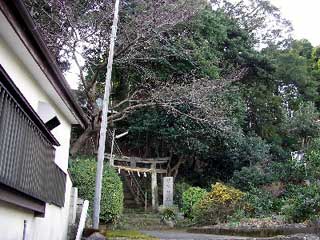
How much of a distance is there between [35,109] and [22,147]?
2.21 metres

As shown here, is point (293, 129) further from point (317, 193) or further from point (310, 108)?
point (317, 193)

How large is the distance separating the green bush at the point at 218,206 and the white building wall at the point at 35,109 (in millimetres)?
7672

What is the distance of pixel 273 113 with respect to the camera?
86.1ft

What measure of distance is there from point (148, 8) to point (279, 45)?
687 inches

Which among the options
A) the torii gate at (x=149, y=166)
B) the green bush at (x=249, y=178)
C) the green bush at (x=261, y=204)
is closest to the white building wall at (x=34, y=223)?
the green bush at (x=261, y=204)

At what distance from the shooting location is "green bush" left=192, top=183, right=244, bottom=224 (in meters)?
15.7

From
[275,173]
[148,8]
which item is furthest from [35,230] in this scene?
[275,173]

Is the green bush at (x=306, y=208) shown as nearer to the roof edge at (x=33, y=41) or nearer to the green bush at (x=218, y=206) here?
the green bush at (x=218, y=206)

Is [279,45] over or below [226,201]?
over

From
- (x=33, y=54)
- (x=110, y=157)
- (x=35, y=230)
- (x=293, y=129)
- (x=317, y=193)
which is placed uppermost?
(x=293, y=129)

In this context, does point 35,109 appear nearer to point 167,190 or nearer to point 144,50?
point 144,50

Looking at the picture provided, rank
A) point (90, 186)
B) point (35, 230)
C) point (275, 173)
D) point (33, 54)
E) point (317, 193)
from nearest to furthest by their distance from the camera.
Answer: point (33, 54) → point (35, 230) → point (317, 193) → point (90, 186) → point (275, 173)

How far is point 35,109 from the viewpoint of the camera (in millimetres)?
6906

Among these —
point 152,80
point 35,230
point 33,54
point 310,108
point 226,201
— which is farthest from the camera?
point 310,108
